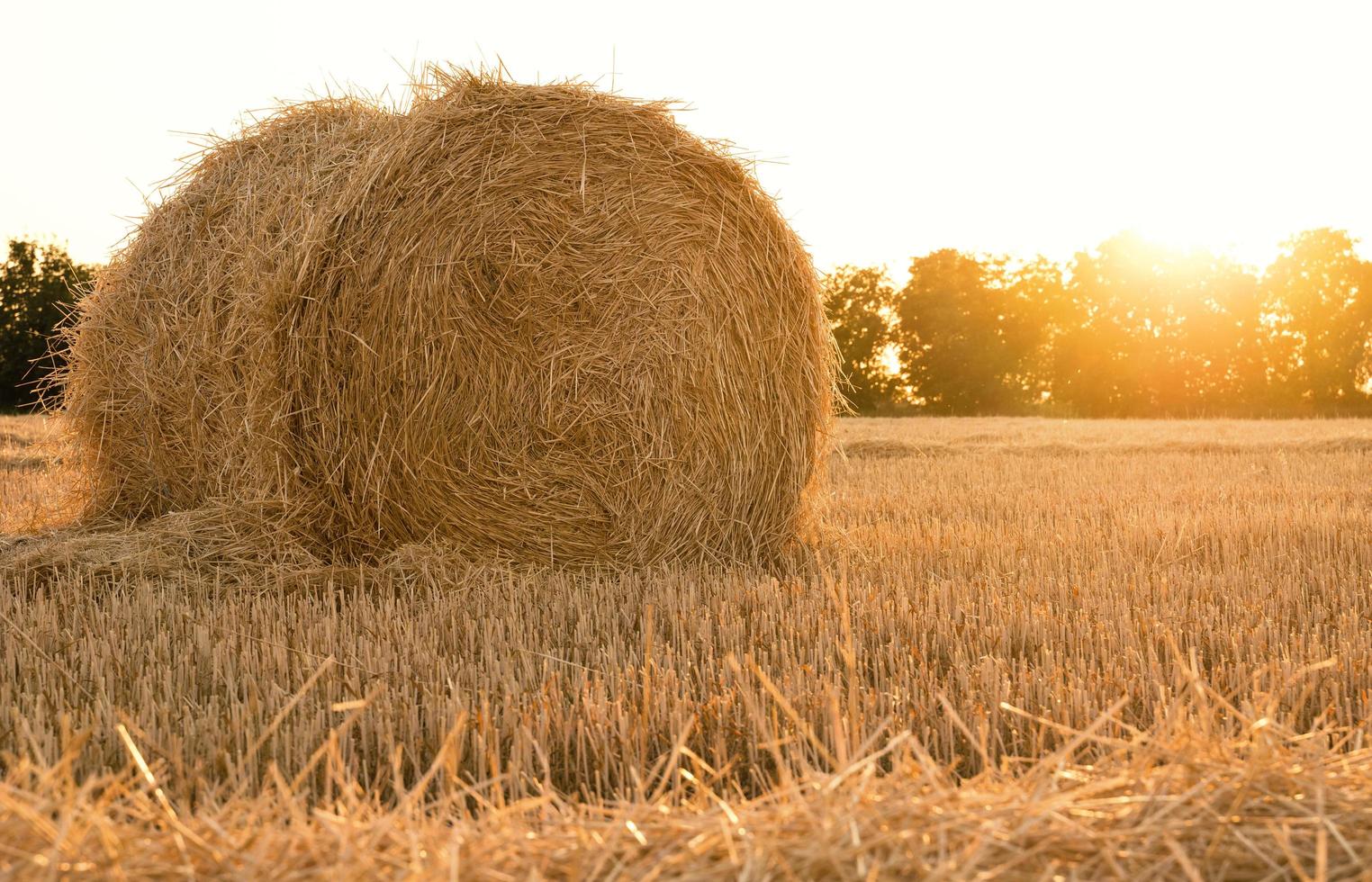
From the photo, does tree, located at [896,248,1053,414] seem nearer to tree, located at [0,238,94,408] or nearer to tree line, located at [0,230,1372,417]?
tree line, located at [0,230,1372,417]

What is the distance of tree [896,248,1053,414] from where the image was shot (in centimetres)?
3947

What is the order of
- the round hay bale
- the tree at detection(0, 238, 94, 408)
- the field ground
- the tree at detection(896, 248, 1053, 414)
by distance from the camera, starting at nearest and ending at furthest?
the field ground → the round hay bale → the tree at detection(0, 238, 94, 408) → the tree at detection(896, 248, 1053, 414)

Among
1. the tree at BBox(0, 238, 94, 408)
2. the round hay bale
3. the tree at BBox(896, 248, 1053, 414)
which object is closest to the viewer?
the round hay bale

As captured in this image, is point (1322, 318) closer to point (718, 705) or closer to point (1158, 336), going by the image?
point (1158, 336)

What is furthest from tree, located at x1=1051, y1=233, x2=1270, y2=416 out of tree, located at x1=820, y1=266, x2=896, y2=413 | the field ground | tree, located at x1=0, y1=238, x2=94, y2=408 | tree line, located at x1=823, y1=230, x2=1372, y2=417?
the field ground

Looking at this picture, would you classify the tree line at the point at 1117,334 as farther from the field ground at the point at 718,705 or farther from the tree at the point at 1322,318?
the field ground at the point at 718,705

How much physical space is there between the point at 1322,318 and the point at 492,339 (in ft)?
145

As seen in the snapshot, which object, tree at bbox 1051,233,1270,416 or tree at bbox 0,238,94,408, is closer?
tree at bbox 0,238,94,408

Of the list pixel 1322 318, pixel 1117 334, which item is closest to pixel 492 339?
pixel 1117 334

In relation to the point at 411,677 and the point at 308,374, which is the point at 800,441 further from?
the point at 411,677

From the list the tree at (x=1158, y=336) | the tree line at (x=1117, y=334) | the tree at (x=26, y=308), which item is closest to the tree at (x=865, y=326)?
the tree line at (x=1117, y=334)

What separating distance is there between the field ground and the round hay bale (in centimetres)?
33

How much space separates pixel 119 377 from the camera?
19.4ft

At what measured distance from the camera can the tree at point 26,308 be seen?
92.4ft
